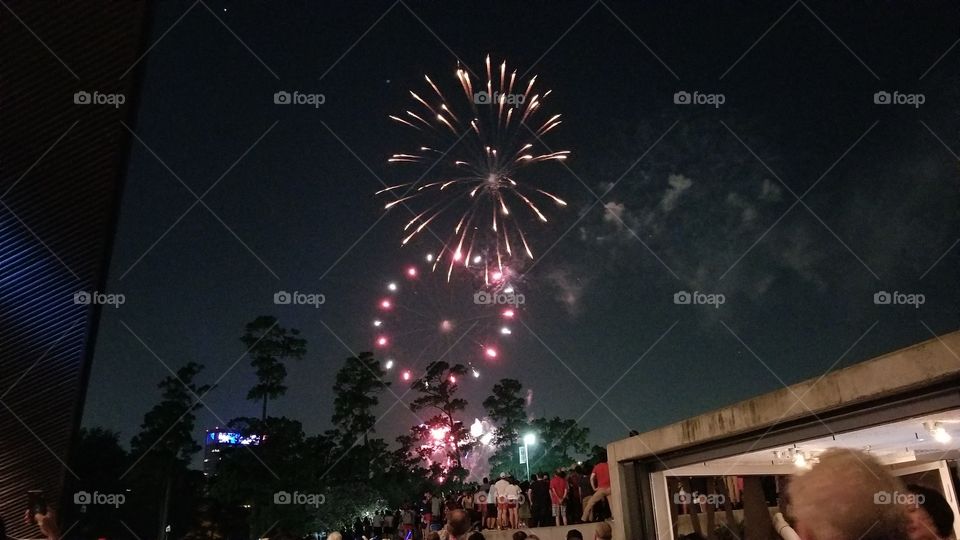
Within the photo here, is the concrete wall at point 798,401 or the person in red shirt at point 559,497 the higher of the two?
the concrete wall at point 798,401

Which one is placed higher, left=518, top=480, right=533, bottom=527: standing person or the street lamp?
the street lamp

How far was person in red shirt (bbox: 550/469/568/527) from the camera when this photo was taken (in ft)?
46.0

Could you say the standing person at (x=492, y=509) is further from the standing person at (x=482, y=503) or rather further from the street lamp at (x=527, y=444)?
the street lamp at (x=527, y=444)

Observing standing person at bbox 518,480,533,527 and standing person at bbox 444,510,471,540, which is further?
standing person at bbox 518,480,533,527

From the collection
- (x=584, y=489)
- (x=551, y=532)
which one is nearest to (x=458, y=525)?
(x=551, y=532)

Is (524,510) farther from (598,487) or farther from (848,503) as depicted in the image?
(848,503)

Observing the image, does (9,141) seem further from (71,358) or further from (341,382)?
(341,382)

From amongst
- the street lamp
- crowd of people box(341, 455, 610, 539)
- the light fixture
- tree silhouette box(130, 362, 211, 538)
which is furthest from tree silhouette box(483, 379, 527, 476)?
the light fixture

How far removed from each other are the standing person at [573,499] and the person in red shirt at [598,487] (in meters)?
1.30

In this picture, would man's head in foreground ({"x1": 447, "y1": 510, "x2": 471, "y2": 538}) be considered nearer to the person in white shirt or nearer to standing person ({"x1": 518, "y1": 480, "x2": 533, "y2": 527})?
the person in white shirt

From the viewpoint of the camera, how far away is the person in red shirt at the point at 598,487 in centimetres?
1212

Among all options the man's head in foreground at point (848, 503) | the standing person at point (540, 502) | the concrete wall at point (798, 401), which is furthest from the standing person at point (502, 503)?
the man's head in foreground at point (848, 503)

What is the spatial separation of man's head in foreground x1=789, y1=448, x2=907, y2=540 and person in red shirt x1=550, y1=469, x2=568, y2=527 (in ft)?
41.9

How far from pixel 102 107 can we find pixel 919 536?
14.4 metres
